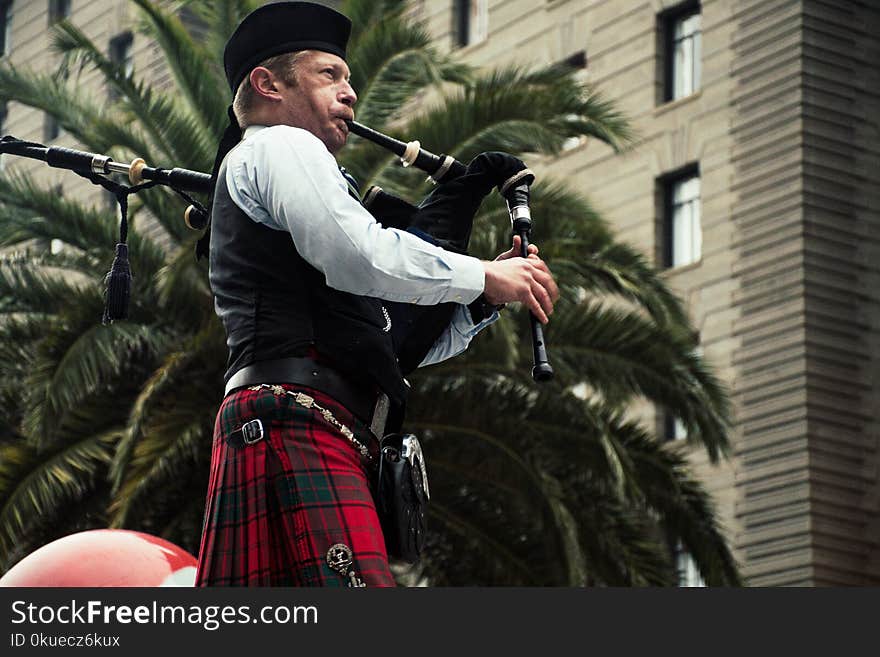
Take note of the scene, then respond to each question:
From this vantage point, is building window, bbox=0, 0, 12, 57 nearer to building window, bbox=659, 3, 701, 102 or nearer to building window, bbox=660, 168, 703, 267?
building window, bbox=659, 3, 701, 102

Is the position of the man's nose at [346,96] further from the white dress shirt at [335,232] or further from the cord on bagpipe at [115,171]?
the cord on bagpipe at [115,171]

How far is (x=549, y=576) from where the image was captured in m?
15.3

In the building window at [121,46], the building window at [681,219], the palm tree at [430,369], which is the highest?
the building window at [121,46]

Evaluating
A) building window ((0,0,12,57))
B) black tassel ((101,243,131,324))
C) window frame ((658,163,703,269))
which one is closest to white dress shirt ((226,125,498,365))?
black tassel ((101,243,131,324))

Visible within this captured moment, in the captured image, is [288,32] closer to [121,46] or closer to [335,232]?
[335,232]

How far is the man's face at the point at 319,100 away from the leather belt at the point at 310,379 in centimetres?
60

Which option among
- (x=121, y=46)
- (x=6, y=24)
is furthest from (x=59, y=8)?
(x=121, y=46)

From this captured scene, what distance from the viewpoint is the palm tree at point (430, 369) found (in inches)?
577

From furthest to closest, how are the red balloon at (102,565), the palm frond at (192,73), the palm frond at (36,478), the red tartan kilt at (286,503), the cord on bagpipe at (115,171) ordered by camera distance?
1. the palm frond at (192,73)
2. the palm frond at (36,478)
3. the red balloon at (102,565)
4. the cord on bagpipe at (115,171)
5. the red tartan kilt at (286,503)

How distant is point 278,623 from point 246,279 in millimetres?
1020

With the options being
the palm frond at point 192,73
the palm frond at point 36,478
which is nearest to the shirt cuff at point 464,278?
Answer: the palm frond at point 36,478

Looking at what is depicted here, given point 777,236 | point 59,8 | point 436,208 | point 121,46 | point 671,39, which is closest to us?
point 436,208

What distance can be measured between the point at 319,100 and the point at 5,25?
1526 inches

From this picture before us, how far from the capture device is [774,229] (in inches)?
987
